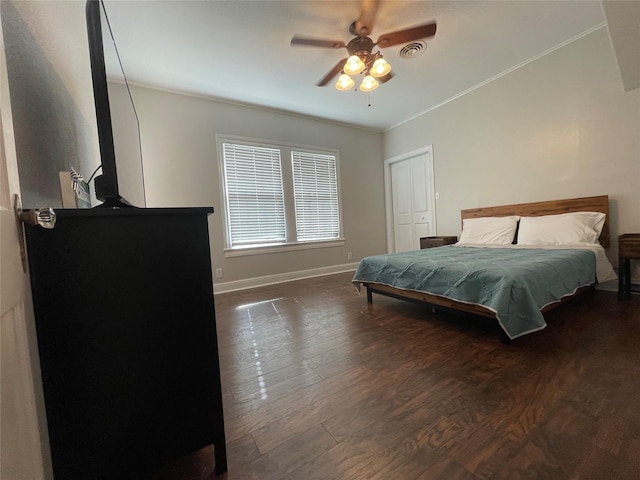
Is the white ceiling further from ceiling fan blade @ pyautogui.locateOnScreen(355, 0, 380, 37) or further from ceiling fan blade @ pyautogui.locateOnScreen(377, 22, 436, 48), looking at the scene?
ceiling fan blade @ pyautogui.locateOnScreen(377, 22, 436, 48)

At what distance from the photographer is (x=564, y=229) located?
2629 mm

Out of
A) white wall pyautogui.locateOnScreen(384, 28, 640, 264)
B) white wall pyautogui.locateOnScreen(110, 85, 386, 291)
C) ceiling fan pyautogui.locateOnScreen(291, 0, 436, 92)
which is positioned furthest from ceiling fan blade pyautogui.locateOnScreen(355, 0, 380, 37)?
white wall pyautogui.locateOnScreen(384, 28, 640, 264)

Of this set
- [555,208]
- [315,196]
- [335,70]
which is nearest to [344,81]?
[335,70]

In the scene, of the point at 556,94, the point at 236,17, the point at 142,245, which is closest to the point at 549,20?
the point at 556,94

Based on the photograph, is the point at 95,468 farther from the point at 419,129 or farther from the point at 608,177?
the point at 419,129

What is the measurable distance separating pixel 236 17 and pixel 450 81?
2.74 metres

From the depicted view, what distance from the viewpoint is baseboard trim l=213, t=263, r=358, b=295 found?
3.65m

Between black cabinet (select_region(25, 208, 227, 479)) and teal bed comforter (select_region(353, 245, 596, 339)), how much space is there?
166 centimetres

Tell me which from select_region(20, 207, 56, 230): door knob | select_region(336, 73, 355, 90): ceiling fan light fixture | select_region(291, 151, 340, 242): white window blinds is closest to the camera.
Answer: select_region(20, 207, 56, 230): door knob

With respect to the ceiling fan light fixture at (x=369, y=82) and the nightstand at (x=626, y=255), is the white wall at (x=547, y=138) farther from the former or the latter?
the ceiling fan light fixture at (x=369, y=82)

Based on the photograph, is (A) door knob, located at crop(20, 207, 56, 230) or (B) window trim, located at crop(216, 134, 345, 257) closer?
(A) door knob, located at crop(20, 207, 56, 230)

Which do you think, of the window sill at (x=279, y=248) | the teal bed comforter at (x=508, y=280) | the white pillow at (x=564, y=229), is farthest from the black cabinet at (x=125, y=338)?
the white pillow at (x=564, y=229)

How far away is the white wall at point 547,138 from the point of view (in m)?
2.53

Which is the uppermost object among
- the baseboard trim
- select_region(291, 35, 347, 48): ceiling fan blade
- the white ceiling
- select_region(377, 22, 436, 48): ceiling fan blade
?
the white ceiling
